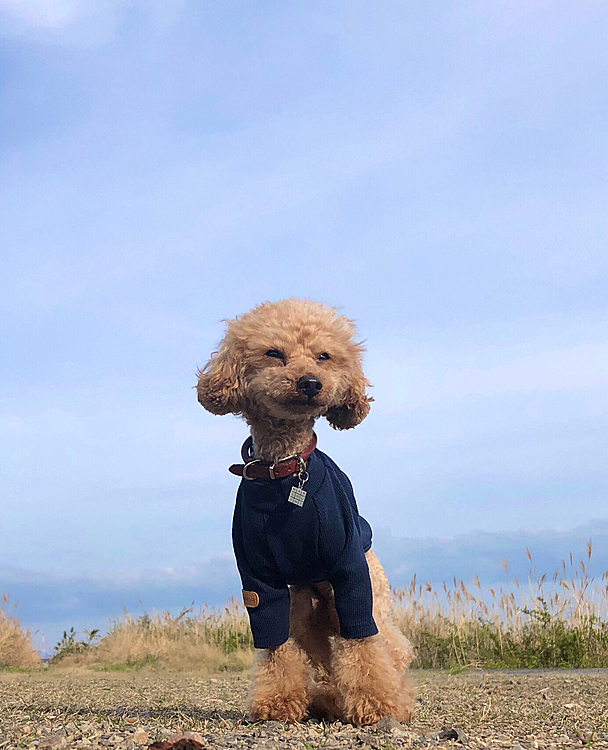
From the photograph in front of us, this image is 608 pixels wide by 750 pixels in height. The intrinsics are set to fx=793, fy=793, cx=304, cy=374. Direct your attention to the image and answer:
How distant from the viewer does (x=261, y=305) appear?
15.4 ft

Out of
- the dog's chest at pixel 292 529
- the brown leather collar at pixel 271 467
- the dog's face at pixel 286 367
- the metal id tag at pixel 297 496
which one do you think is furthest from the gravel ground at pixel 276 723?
the dog's face at pixel 286 367

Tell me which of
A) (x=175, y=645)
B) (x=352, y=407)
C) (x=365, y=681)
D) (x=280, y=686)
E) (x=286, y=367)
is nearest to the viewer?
(x=286, y=367)

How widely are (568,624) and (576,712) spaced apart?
5291 mm

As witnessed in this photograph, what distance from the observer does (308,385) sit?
4066 millimetres

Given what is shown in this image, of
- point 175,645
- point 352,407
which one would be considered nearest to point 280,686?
point 352,407

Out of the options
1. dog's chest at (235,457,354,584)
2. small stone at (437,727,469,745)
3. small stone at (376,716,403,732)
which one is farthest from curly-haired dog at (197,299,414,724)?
small stone at (437,727,469,745)

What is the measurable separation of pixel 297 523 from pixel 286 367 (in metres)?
Answer: 0.83

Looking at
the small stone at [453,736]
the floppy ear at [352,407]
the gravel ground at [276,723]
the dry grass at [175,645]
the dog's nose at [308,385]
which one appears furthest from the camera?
the dry grass at [175,645]

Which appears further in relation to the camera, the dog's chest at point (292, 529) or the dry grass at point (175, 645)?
the dry grass at point (175, 645)

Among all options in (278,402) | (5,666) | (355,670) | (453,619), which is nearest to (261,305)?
(278,402)

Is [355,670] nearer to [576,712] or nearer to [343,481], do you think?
[343,481]

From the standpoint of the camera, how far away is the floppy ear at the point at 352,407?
4.69 m

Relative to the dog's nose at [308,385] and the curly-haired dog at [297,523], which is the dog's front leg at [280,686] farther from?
the dog's nose at [308,385]

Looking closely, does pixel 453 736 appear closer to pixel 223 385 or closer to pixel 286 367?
pixel 286 367
